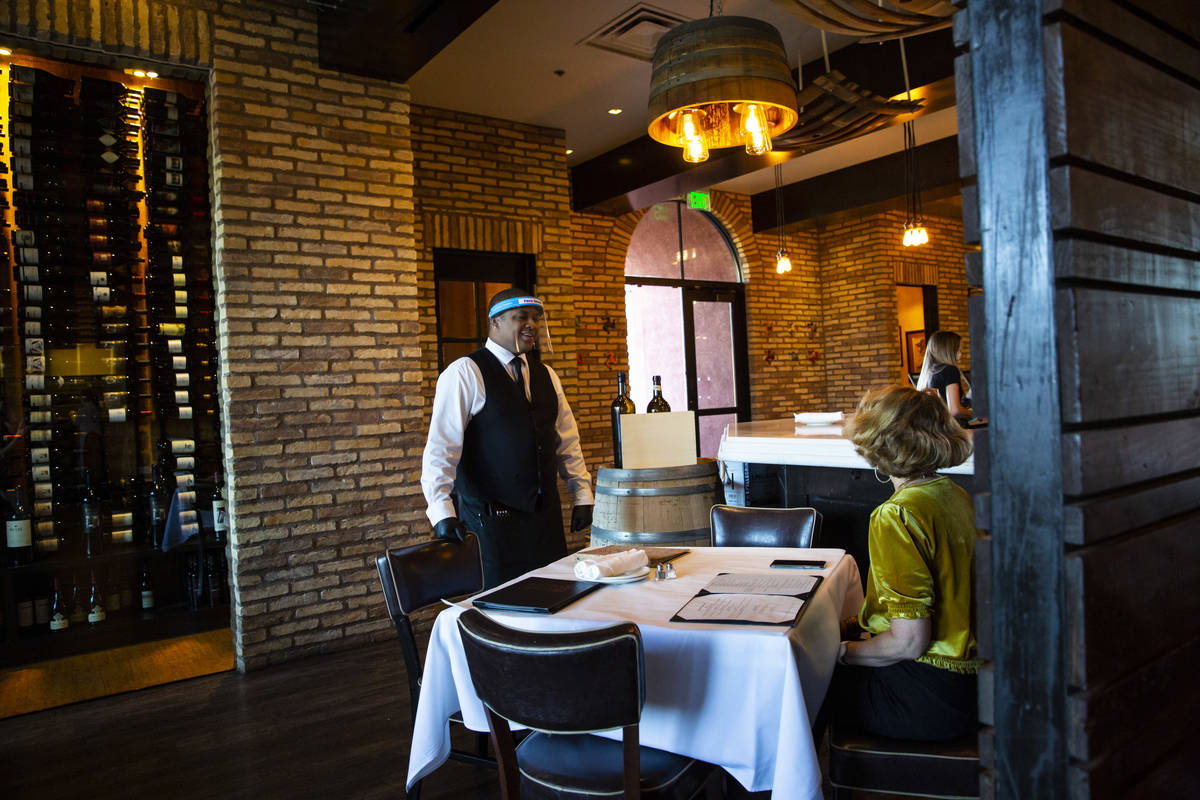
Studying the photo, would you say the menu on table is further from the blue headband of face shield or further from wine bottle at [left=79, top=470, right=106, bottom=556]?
wine bottle at [left=79, top=470, right=106, bottom=556]

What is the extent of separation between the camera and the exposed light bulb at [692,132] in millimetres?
2752

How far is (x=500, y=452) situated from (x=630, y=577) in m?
1.08

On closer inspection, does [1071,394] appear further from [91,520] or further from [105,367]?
[105,367]

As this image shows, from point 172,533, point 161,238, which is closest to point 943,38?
point 161,238

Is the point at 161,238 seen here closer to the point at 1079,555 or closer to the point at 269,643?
the point at 269,643

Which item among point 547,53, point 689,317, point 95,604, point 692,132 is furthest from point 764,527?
point 689,317

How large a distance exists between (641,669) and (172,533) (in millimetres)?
4048

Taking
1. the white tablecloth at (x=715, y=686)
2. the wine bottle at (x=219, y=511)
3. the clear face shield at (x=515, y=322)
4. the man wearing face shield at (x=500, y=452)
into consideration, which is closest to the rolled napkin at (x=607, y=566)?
the white tablecloth at (x=715, y=686)

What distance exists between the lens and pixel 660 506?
337 centimetres

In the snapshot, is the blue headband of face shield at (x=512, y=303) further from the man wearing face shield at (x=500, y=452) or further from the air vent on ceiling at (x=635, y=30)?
the air vent on ceiling at (x=635, y=30)

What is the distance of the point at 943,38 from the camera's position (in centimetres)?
459

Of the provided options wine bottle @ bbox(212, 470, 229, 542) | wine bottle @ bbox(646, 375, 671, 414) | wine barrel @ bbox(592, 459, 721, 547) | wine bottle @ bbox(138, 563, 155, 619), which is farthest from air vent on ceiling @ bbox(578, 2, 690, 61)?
wine bottle @ bbox(138, 563, 155, 619)

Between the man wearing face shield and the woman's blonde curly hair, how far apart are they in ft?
5.15

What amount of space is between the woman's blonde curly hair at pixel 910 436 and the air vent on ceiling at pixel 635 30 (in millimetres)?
3250
